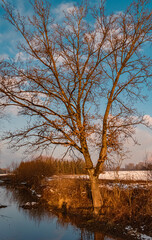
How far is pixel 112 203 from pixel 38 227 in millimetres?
3567

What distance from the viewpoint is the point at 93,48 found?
12156mm

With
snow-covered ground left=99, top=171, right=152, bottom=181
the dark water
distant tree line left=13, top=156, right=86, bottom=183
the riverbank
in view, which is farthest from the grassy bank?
distant tree line left=13, top=156, right=86, bottom=183

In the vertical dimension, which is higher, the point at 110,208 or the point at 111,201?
the point at 111,201

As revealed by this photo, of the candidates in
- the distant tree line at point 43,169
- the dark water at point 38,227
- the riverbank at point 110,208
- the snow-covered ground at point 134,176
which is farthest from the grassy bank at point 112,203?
the distant tree line at point 43,169

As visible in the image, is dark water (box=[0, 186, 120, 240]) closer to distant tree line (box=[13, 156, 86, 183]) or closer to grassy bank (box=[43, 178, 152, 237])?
grassy bank (box=[43, 178, 152, 237])

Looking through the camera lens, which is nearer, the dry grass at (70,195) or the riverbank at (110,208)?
the riverbank at (110,208)

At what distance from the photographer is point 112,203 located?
37.0 feet

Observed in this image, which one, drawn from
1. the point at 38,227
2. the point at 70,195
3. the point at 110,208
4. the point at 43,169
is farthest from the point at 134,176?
the point at 43,169

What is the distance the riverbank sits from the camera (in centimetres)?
901

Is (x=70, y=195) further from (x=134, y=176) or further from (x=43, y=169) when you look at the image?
(x=43, y=169)

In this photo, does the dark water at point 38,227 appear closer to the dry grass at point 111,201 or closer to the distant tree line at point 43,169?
the dry grass at point 111,201

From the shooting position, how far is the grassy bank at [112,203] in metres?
9.37

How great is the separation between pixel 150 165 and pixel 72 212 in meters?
4.95

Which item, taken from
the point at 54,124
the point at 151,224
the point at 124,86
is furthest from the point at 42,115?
the point at 151,224
